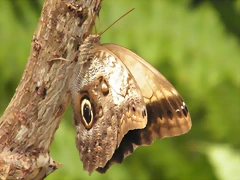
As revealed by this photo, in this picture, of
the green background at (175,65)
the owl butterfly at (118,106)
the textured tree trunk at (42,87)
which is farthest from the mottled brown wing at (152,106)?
the green background at (175,65)

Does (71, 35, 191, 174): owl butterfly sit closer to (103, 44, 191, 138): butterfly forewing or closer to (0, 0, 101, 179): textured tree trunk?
(103, 44, 191, 138): butterfly forewing

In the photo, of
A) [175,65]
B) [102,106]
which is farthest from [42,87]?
[175,65]

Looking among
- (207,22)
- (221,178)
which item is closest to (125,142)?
(221,178)

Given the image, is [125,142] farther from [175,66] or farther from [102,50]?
[175,66]

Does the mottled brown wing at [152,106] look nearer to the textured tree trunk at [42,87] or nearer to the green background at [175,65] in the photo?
the textured tree trunk at [42,87]

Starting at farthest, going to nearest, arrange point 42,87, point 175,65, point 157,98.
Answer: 1. point 175,65
2. point 157,98
3. point 42,87

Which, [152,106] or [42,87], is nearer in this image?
[42,87]

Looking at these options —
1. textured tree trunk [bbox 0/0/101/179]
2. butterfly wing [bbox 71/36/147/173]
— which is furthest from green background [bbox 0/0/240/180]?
textured tree trunk [bbox 0/0/101/179]

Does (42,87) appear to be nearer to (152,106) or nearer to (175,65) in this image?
(152,106)
